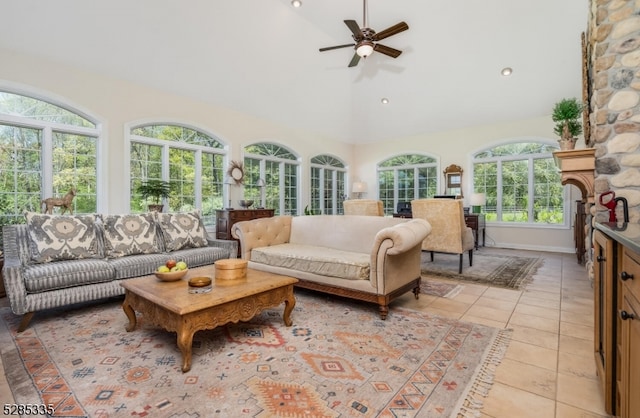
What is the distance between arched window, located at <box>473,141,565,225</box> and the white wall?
23cm

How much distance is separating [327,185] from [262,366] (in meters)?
6.80

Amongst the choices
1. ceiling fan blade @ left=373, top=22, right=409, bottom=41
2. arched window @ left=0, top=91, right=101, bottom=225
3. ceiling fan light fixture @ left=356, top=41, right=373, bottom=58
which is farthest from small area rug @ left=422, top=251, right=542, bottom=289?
arched window @ left=0, top=91, right=101, bottom=225

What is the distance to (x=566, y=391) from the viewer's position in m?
1.75

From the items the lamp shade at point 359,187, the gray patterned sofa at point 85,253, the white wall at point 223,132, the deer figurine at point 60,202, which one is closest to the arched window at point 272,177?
the white wall at point 223,132

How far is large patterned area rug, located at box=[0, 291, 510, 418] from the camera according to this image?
5.29 feet

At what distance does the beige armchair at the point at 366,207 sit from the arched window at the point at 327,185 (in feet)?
8.05

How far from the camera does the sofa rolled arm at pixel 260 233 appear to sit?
12.6 ft

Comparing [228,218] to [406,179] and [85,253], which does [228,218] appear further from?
[406,179]

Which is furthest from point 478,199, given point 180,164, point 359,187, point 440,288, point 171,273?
point 171,273

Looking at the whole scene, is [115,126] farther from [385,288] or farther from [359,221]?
[385,288]

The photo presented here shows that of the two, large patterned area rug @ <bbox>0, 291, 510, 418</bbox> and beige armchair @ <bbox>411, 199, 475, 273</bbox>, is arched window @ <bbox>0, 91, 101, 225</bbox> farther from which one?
beige armchair @ <bbox>411, 199, 475, 273</bbox>

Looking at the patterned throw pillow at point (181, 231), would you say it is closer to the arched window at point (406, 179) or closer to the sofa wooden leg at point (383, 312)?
the sofa wooden leg at point (383, 312)

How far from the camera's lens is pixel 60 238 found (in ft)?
10.2

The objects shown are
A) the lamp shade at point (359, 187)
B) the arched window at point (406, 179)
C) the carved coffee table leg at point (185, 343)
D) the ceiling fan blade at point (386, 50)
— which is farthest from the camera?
the lamp shade at point (359, 187)
